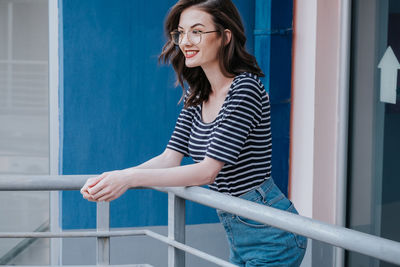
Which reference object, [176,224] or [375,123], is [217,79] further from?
[375,123]

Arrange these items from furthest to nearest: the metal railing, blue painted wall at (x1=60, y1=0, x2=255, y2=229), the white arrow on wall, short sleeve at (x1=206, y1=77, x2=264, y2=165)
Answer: blue painted wall at (x1=60, y1=0, x2=255, y2=229), the white arrow on wall, short sleeve at (x1=206, y1=77, x2=264, y2=165), the metal railing

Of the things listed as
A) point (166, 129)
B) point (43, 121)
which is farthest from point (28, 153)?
point (166, 129)

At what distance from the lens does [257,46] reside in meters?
5.10

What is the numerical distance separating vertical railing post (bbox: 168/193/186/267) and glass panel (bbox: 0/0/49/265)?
2802 mm

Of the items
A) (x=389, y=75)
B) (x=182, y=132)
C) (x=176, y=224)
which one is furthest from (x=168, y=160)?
(x=389, y=75)

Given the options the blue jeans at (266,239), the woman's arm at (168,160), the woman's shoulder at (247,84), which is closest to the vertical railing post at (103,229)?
the woman's arm at (168,160)

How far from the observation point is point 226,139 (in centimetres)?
220

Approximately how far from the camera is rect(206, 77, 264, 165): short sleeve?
7.22ft

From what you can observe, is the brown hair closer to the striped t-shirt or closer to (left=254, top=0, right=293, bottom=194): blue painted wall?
the striped t-shirt

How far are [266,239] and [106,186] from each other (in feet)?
1.84

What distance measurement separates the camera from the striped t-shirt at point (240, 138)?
2209 mm

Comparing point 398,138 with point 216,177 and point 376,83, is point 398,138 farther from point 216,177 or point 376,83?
point 216,177

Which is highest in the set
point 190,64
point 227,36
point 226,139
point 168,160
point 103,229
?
point 227,36

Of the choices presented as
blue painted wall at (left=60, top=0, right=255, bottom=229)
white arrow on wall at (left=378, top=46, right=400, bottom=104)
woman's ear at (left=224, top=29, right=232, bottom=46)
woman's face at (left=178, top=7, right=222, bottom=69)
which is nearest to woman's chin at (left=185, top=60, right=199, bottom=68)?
woman's face at (left=178, top=7, right=222, bottom=69)
